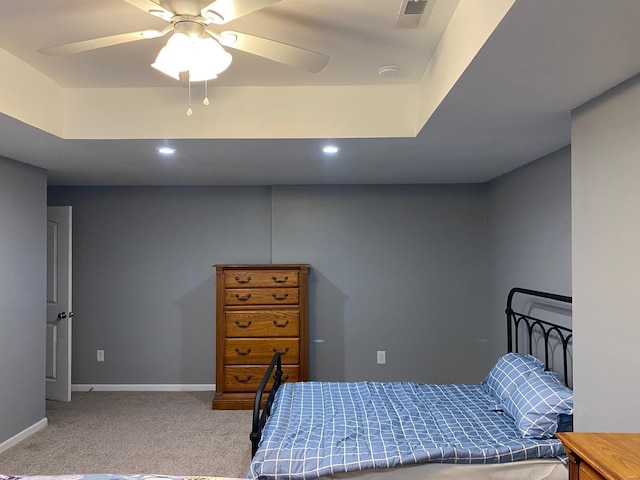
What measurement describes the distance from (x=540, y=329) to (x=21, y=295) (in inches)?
154

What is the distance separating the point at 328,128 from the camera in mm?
2820

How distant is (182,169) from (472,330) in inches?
126

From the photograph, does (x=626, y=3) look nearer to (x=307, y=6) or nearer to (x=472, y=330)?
(x=307, y=6)

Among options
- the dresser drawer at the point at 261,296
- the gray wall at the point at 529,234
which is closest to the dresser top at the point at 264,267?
the dresser drawer at the point at 261,296

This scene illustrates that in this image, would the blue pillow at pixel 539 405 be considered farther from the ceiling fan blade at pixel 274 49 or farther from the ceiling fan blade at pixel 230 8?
the ceiling fan blade at pixel 230 8

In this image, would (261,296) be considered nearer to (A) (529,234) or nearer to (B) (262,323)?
(B) (262,323)

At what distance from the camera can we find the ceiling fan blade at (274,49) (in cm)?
167

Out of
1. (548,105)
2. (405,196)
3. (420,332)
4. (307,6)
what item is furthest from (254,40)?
(420,332)

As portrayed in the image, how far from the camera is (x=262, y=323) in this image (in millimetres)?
4289

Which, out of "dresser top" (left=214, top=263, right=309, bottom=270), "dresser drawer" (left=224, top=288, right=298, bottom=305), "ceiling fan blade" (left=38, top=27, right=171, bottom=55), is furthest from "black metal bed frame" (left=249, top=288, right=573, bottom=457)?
"ceiling fan blade" (left=38, top=27, right=171, bottom=55)

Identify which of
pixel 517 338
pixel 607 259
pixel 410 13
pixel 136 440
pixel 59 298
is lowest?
pixel 136 440

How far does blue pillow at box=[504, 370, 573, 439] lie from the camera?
8.06 feet

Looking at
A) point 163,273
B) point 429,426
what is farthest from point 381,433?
point 163,273

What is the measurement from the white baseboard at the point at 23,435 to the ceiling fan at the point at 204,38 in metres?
3.00
